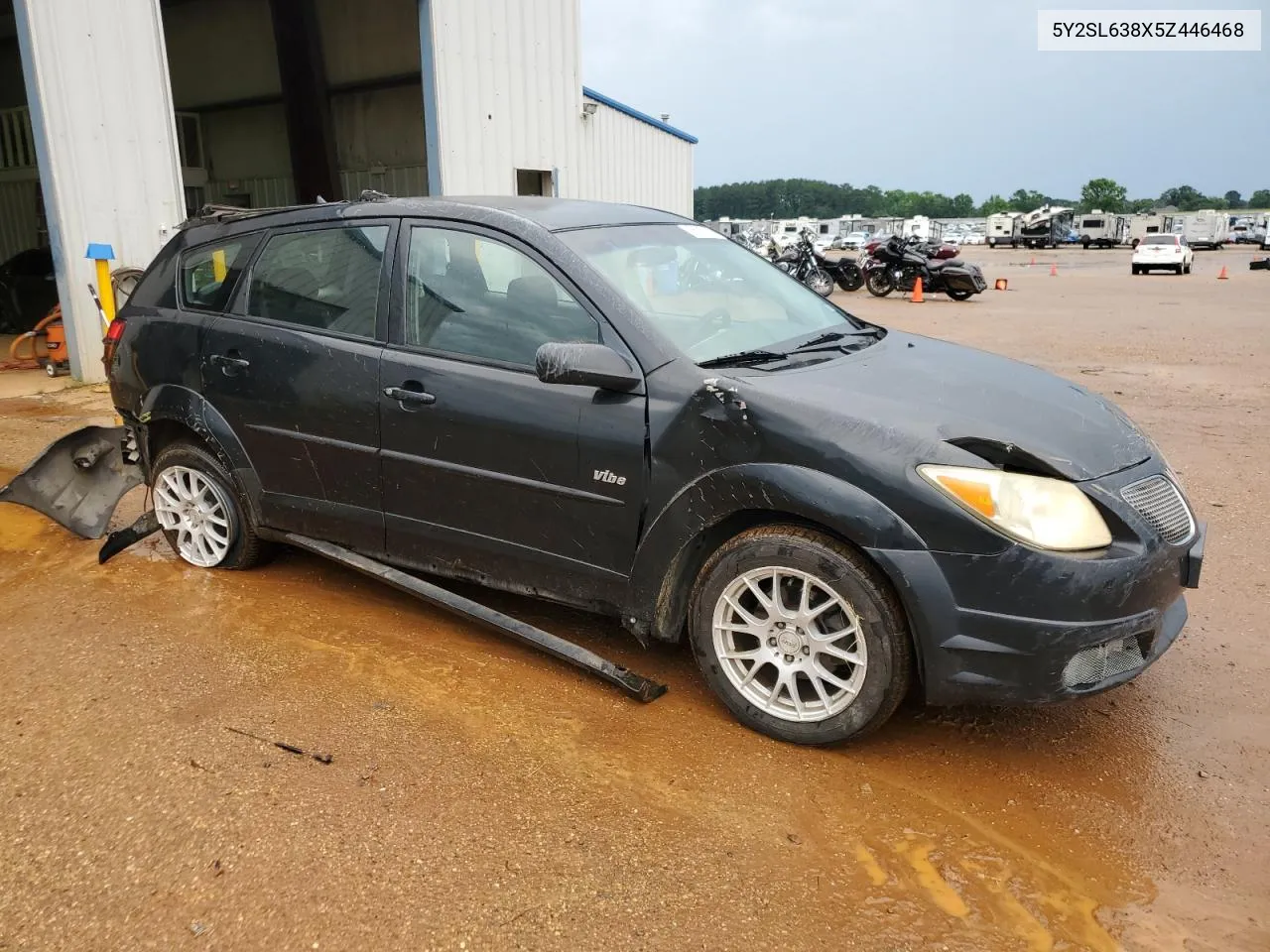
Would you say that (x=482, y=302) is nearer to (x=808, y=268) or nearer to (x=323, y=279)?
(x=323, y=279)

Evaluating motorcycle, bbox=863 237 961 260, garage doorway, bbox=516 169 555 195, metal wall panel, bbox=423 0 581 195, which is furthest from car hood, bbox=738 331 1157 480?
motorcycle, bbox=863 237 961 260

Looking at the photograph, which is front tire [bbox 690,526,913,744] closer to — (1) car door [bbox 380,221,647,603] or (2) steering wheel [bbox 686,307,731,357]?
(1) car door [bbox 380,221,647,603]

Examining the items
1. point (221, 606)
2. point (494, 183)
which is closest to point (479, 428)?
point (221, 606)

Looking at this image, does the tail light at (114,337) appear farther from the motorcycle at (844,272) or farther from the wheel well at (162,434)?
the motorcycle at (844,272)

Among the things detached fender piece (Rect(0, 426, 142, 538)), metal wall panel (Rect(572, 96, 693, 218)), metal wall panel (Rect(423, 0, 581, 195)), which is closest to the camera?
detached fender piece (Rect(0, 426, 142, 538))

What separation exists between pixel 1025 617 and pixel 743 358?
123 centimetres

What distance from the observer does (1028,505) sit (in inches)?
106

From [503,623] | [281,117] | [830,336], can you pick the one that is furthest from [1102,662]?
[281,117]

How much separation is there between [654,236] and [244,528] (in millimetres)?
2307

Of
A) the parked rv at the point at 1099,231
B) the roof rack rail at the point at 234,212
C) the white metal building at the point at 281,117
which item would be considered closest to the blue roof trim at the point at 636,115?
the white metal building at the point at 281,117

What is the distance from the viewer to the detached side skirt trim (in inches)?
128

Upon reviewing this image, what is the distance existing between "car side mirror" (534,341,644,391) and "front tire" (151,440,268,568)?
1968 millimetres

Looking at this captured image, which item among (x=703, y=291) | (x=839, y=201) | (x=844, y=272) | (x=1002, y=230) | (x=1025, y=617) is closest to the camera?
(x=1025, y=617)

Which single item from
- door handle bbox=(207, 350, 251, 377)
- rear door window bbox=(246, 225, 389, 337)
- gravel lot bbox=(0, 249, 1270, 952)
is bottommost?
gravel lot bbox=(0, 249, 1270, 952)
